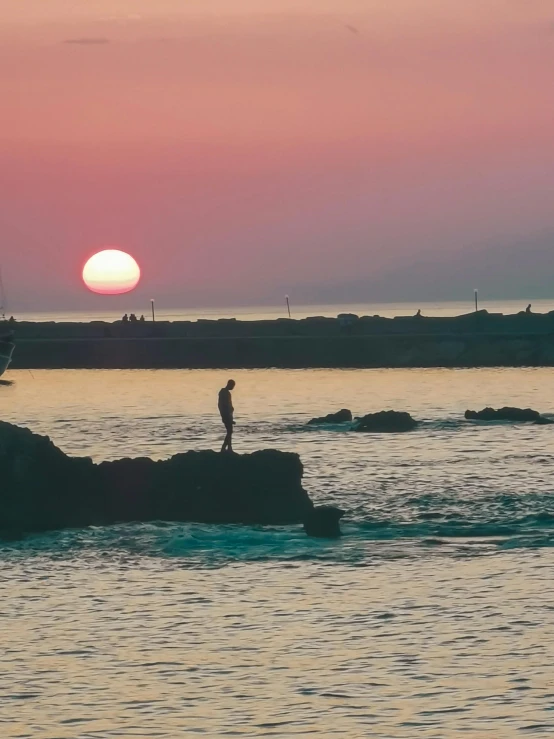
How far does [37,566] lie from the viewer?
81.1 ft

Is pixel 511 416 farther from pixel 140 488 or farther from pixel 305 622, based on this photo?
pixel 305 622

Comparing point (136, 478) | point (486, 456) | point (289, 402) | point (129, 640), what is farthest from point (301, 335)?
point (129, 640)

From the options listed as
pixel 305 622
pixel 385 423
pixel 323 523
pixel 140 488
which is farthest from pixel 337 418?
pixel 305 622

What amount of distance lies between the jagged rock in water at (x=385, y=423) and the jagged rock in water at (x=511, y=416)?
5798 millimetres

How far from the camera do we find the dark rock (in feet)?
89.7

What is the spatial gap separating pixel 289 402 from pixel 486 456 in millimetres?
42125

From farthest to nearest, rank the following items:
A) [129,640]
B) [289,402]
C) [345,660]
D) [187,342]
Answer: [187,342] → [289,402] → [129,640] → [345,660]

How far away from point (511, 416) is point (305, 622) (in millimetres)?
43577

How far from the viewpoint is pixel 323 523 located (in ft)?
89.8

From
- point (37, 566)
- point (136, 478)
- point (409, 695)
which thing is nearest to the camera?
point (409, 695)

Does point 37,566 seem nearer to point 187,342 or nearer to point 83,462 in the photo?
point 83,462

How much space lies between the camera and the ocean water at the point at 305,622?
15625mm

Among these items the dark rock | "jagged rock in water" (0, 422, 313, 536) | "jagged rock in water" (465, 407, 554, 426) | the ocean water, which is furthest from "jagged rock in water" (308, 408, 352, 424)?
the dark rock

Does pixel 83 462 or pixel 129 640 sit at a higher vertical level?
pixel 83 462
